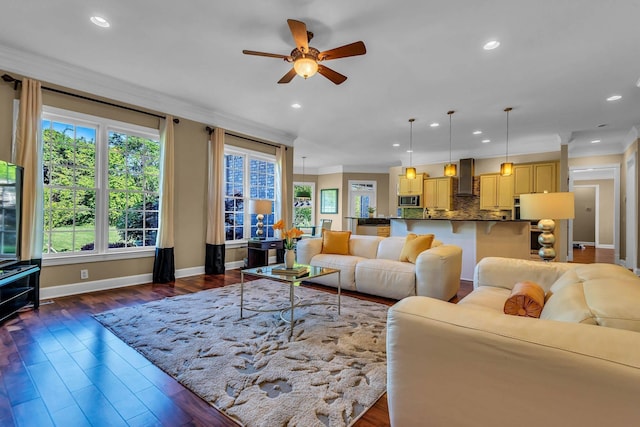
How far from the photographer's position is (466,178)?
7.90m

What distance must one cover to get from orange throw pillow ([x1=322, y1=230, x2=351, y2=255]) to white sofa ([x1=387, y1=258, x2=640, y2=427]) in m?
3.35

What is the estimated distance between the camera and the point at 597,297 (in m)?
1.21

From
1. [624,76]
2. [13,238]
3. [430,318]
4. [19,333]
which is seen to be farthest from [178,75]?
[624,76]

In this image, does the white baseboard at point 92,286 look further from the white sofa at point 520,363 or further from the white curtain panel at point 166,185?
the white sofa at point 520,363

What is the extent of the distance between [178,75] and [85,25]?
108 centimetres

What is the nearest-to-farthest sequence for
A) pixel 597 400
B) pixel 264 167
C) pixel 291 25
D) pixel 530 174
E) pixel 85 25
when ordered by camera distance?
1. pixel 597 400
2. pixel 291 25
3. pixel 85 25
4. pixel 264 167
5. pixel 530 174

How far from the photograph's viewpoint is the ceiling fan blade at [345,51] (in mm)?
2604

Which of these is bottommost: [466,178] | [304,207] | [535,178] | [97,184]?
[304,207]

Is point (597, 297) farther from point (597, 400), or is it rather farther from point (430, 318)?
point (430, 318)

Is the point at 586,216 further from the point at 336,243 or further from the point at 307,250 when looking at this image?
the point at 307,250

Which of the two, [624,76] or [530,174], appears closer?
[624,76]

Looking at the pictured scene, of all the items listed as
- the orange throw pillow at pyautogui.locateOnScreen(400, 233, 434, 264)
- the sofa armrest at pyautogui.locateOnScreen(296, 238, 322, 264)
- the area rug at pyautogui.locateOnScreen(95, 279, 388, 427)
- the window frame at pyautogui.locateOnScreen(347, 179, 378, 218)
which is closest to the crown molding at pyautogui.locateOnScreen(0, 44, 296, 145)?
the sofa armrest at pyautogui.locateOnScreen(296, 238, 322, 264)

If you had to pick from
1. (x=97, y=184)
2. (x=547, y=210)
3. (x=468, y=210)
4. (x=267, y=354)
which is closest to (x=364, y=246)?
(x=547, y=210)

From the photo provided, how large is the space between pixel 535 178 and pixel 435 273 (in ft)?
17.0
